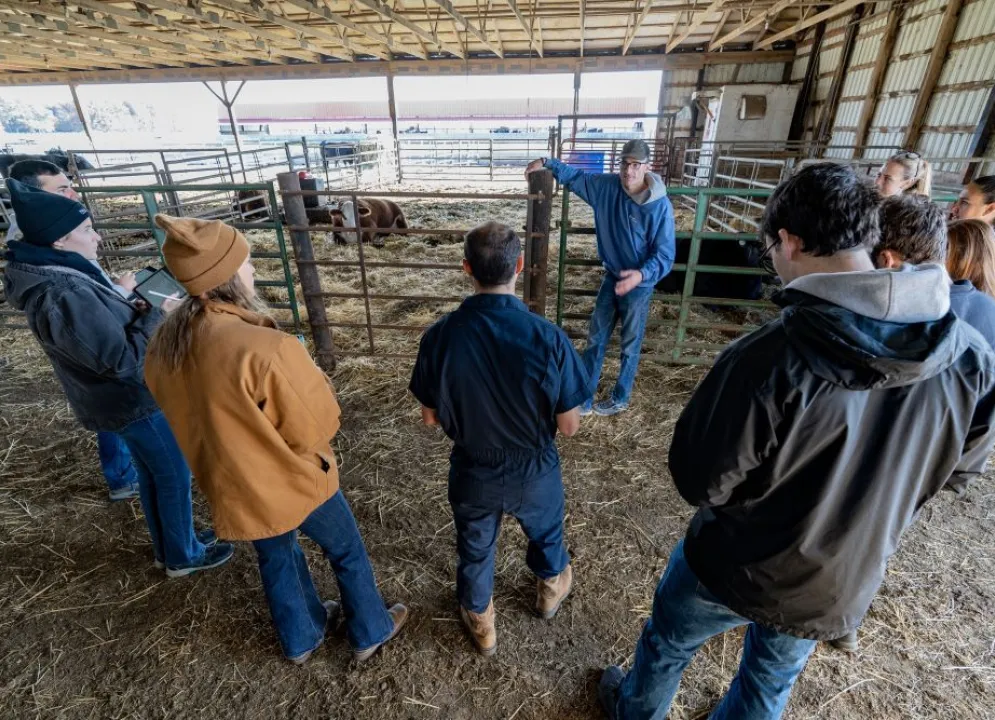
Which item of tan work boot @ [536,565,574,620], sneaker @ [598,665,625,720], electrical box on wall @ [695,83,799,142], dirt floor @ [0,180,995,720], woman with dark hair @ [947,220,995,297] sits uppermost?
electrical box on wall @ [695,83,799,142]

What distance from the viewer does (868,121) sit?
36.2ft

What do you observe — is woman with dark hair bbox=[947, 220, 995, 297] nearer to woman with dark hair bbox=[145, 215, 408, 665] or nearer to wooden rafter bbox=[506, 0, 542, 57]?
woman with dark hair bbox=[145, 215, 408, 665]

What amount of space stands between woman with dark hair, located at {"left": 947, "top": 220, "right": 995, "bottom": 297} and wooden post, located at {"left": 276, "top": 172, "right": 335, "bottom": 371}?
428 cm

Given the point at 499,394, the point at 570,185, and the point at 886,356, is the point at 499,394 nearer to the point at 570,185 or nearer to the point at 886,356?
the point at 886,356

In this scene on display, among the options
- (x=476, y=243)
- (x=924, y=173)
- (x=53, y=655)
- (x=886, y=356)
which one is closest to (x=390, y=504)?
(x=53, y=655)

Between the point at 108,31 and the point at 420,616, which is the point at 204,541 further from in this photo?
the point at 108,31

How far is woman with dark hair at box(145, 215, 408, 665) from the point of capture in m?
1.45

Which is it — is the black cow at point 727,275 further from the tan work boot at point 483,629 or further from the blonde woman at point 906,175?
the tan work boot at point 483,629

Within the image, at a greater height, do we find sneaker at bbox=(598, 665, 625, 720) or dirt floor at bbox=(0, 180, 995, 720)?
sneaker at bbox=(598, 665, 625, 720)

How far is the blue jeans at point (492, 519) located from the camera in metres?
1.91

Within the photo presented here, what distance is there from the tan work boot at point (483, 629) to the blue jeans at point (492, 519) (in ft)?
0.18

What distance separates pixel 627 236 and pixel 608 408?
1.46 metres

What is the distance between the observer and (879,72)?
34.6 ft

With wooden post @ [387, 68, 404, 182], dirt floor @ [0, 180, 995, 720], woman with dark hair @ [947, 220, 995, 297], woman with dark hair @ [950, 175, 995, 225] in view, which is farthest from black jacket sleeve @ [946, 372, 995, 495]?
wooden post @ [387, 68, 404, 182]
